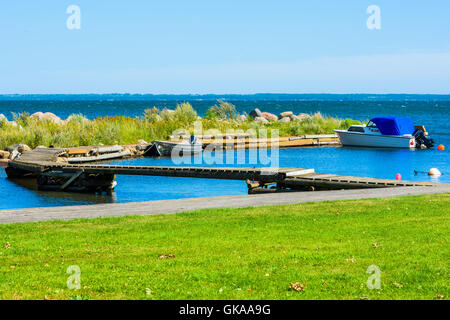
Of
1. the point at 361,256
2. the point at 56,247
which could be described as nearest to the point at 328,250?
the point at 361,256

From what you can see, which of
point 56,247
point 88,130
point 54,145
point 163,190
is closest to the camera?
point 56,247

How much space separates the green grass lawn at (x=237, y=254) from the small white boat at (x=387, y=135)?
3837cm

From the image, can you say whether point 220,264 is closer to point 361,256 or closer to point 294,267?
point 294,267

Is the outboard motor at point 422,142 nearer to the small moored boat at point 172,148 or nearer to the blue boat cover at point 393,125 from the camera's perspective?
the blue boat cover at point 393,125

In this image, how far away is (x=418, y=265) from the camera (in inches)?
362

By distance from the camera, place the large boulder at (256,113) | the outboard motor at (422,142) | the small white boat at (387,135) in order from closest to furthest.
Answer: the small white boat at (387,135)
the outboard motor at (422,142)
the large boulder at (256,113)

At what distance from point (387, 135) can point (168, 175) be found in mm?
30668

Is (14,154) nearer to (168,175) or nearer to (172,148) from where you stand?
(172,148)

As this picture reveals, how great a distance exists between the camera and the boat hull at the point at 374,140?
2041 inches

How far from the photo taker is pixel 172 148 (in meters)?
44.7

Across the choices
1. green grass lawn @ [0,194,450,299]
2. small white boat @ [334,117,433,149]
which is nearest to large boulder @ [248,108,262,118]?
small white boat @ [334,117,433,149]

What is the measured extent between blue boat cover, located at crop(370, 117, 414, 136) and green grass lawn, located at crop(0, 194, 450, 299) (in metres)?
38.6

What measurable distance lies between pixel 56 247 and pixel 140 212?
181 inches

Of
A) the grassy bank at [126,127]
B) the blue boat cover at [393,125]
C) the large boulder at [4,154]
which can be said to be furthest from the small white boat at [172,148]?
the blue boat cover at [393,125]
